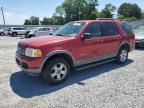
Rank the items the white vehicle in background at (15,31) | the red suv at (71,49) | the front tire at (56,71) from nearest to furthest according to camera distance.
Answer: the red suv at (71,49) → the front tire at (56,71) → the white vehicle in background at (15,31)

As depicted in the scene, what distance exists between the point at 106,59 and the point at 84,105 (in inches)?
121

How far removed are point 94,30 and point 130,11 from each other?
108 metres

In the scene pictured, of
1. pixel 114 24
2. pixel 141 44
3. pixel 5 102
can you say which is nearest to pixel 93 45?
pixel 114 24

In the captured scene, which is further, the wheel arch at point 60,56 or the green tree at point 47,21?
the green tree at point 47,21

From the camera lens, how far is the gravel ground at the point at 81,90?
4.31 meters

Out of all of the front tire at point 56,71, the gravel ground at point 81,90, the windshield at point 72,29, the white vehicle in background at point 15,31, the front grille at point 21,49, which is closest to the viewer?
the gravel ground at point 81,90

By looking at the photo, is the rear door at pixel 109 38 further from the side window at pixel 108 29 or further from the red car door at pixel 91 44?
the red car door at pixel 91 44

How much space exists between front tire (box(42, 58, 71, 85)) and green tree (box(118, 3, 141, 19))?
105650mm

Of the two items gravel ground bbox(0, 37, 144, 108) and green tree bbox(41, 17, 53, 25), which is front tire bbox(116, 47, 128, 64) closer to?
gravel ground bbox(0, 37, 144, 108)

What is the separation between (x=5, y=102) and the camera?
439 centimetres

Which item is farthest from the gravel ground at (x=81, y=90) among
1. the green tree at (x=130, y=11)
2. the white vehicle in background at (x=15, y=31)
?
the green tree at (x=130, y=11)

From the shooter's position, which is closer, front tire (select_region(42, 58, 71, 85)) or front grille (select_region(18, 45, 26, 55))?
front tire (select_region(42, 58, 71, 85))

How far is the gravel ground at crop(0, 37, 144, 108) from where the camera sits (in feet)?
14.1

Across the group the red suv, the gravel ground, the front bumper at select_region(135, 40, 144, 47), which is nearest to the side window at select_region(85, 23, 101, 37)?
the red suv
